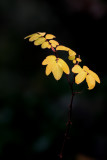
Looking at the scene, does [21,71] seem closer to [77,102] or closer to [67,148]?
[77,102]

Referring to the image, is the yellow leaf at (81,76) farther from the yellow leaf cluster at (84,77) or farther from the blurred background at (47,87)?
the blurred background at (47,87)

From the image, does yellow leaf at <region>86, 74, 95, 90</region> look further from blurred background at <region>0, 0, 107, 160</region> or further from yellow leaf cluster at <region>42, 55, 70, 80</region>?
blurred background at <region>0, 0, 107, 160</region>

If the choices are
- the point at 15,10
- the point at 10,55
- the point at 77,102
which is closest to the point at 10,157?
the point at 77,102

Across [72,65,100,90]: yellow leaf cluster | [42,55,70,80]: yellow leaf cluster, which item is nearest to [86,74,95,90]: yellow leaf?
[72,65,100,90]: yellow leaf cluster

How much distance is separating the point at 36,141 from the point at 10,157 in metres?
0.36

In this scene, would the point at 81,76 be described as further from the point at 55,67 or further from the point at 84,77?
the point at 55,67

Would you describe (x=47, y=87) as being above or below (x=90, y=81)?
below

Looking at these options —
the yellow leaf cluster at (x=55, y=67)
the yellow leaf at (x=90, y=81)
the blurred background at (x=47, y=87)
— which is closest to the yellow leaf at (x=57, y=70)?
the yellow leaf cluster at (x=55, y=67)

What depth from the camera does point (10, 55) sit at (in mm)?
3938

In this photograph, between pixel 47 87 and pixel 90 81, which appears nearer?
pixel 90 81

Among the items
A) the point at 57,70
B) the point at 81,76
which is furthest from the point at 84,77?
the point at 57,70

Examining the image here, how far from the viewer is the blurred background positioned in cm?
250

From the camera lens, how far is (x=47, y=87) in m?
3.29

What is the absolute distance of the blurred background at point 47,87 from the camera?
2.50 metres
